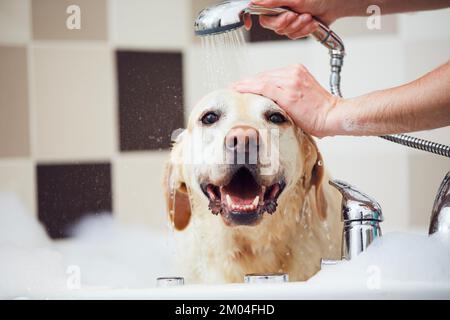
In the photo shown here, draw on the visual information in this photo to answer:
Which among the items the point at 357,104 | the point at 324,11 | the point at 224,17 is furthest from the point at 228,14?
the point at 357,104

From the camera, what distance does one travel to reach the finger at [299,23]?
1.54 meters

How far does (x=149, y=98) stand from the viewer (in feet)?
5.13

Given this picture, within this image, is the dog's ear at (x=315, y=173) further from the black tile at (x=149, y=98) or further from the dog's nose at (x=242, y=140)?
the black tile at (x=149, y=98)

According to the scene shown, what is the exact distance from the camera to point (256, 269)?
1579mm

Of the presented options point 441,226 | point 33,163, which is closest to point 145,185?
point 33,163

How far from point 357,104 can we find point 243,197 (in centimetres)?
32

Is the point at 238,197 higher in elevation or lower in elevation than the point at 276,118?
lower

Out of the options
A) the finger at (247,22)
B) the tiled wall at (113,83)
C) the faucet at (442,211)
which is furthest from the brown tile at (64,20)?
the faucet at (442,211)

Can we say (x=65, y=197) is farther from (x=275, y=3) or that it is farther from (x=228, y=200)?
(x=275, y=3)

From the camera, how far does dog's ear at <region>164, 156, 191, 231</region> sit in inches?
62.2

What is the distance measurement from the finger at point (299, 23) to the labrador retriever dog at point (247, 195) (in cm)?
18

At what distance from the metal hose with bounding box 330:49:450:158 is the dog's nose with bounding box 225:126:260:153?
0.71ft
